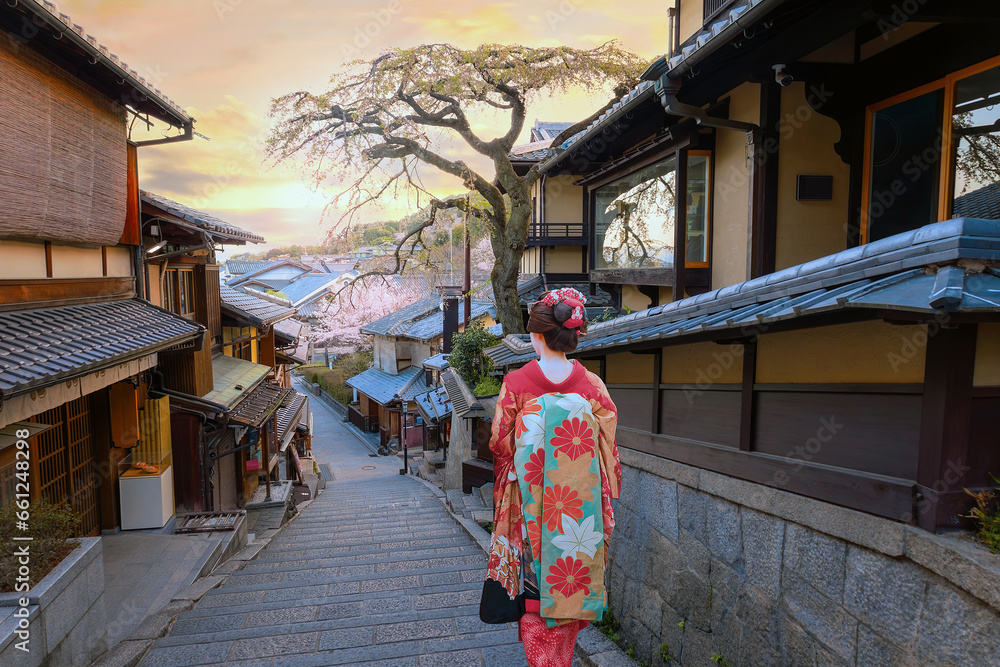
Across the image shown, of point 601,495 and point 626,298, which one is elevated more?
point 626,298

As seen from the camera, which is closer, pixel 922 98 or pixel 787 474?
pixel 787 474

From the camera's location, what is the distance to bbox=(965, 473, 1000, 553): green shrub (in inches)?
101

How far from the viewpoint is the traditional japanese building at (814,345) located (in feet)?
8.93

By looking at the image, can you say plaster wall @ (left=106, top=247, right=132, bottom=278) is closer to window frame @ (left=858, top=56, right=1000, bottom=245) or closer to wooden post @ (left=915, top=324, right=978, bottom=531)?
→ wooden post @ (left=915, top=324, right=978, bottom=531)

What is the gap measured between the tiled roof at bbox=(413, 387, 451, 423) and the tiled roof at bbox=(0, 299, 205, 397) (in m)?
11.6

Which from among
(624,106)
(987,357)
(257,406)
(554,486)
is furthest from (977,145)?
(257,406)

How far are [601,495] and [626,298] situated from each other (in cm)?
667

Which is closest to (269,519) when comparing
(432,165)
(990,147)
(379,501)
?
(379,501)

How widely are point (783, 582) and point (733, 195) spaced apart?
4448 mm

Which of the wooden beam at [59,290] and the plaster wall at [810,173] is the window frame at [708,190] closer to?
the plaster wall at [810,173]

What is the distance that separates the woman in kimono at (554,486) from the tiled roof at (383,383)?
2626 centimetres

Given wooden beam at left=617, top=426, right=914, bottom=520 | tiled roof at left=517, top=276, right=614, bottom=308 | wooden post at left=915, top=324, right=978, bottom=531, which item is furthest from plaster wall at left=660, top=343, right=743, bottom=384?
tiled roof at left=517, top=276, right=614, bottom=308

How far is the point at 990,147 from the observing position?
13.9ft

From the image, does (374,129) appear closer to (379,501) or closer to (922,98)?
(379,501)
